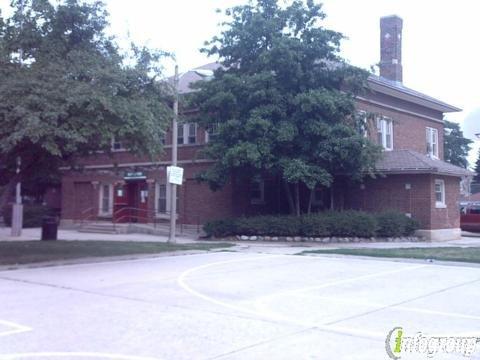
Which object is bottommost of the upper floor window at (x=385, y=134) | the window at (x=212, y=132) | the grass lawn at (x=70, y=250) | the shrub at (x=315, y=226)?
the grass lawn at (x=70, y=250)

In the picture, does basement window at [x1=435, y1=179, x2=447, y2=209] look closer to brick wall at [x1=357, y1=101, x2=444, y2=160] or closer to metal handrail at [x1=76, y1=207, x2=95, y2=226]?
brick wall at [x1=357, y1=101, x2=444, y2=160]

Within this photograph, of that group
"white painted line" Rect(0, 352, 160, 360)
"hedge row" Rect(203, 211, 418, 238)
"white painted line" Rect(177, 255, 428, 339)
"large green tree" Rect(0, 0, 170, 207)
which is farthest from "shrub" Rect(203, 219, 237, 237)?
"white painted line" Rect(0, 352, 160, 360)

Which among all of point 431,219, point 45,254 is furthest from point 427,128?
point 45,254

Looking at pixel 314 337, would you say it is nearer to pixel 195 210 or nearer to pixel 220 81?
pixel 220 81

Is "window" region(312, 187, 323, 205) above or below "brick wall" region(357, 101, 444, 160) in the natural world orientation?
below

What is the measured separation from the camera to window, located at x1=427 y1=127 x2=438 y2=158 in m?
36.0

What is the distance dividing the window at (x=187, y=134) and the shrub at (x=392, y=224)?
416 inches

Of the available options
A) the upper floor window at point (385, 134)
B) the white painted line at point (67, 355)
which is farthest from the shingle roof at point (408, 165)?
the white painted line at point (67, 355)

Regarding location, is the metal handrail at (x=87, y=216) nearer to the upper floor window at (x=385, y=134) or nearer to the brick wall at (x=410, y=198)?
the brick wall at (x=410, y=198)

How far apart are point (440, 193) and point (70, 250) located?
17.0 m

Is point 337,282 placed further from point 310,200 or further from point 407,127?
point 407,127

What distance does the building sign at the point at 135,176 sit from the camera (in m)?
33.1

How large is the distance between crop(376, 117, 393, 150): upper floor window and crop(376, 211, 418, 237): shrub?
6756mm

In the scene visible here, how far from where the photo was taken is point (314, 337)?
7.86m
